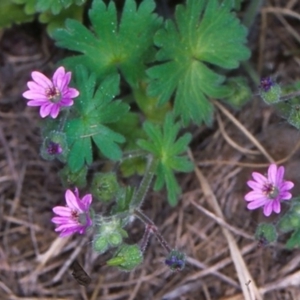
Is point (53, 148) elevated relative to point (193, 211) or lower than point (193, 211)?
elevated

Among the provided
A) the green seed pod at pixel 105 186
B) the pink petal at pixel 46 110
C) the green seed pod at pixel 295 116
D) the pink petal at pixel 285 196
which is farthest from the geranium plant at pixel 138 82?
the pink petal at pixel 285 196

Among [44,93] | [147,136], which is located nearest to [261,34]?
[147,136]

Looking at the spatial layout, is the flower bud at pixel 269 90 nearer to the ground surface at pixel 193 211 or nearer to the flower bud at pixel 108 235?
the ground surface at pixel 193 211

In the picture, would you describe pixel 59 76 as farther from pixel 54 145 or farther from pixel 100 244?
pixel 100 244

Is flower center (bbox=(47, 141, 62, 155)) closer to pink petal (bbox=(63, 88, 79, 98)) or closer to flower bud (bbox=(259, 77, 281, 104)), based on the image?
pink petal (bbox=(63, 88, 79, 98))

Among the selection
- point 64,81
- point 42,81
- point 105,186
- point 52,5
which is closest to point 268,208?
point 105,186

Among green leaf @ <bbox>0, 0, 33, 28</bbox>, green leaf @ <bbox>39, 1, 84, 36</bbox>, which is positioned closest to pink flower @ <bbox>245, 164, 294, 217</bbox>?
green leaf @ <bbox>39, 1, 84, 36</bbox>

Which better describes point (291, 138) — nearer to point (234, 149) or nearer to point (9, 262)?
point (234, 149)
